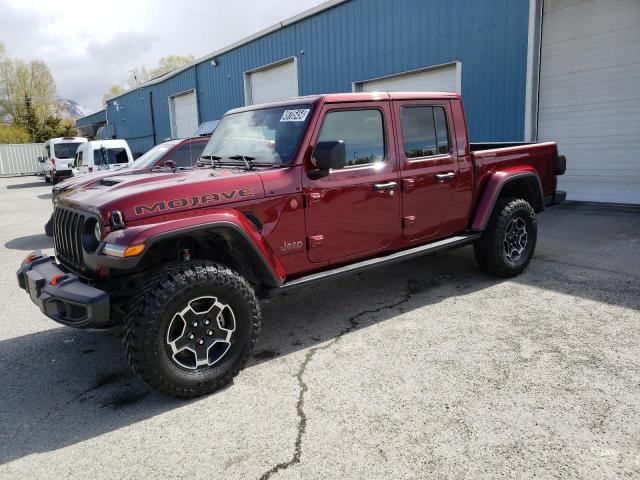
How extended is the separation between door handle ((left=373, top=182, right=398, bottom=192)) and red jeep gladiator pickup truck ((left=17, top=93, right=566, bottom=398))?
0.02 meters

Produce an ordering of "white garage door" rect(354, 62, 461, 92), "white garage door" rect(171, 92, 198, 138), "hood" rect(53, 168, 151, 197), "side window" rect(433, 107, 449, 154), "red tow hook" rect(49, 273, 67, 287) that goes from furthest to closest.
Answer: "white garage door" rect(171, 92, 198, 138), "white garage door" rect(354, 62, 461, 92), "side window" rect(433, 107, 449, 154), "hood" rect(53, 168, 151, 197), "red tow hook" rect(49, 273, 67, 287)

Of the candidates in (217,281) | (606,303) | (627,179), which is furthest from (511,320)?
(627,179)

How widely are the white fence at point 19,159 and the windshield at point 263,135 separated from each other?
36296 millimetres

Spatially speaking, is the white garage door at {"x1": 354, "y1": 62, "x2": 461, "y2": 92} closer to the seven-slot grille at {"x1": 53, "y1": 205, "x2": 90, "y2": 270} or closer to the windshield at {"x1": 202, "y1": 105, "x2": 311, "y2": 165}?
the windshield at {"x1": 202, "y1": 105, "x2": 311, "y2": 165}

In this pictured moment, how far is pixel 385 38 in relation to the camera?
1205 centimetres

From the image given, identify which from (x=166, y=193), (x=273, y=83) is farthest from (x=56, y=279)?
(x=273, y=83)

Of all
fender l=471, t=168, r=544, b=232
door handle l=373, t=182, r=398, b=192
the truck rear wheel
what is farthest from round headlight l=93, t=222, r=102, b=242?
fender l=471, t=168, r=544, b=232

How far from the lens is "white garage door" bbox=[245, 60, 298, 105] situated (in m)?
15.7

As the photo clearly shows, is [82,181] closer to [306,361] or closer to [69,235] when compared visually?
[69,235]

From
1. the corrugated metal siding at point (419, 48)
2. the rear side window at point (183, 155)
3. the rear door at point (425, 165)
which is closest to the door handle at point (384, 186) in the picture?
the rear door at point (425, 165)

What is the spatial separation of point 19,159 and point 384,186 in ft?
129

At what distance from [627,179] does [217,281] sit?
874 cm

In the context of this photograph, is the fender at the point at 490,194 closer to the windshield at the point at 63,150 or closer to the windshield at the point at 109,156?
the windshield at the point at 109,156

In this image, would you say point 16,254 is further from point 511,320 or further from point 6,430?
point 511,320
